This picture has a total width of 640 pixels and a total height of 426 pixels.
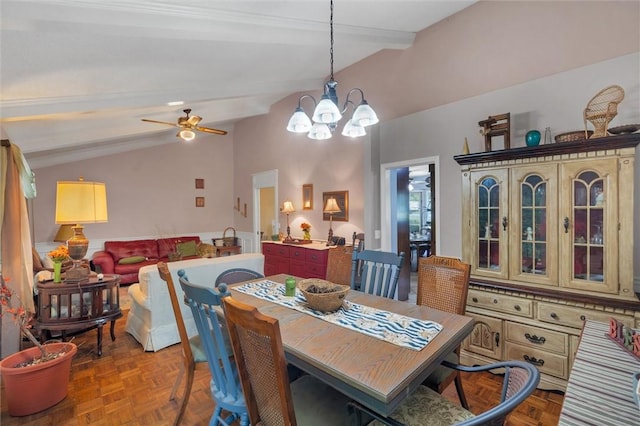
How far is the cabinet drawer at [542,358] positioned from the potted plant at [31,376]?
335 centimetres

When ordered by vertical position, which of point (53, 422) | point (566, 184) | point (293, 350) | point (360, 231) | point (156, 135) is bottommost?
point (53, 422)

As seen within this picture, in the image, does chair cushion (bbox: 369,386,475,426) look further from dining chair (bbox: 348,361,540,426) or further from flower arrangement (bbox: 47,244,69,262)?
flower arrangement (bbox: 47,244,69,262)

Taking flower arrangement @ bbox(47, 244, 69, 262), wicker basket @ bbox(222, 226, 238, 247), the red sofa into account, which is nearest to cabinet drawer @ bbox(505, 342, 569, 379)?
flower arrangement @ bbox(47, 244, 69, 262)

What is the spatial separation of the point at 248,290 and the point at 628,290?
2587 millimetres

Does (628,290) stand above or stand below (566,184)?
below

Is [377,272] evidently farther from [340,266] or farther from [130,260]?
[130,260]

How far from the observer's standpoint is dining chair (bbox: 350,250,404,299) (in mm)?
2381

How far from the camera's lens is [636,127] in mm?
1926

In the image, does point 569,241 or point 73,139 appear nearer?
point 569,241

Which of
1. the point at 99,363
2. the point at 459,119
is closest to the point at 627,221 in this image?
the point at 459,119

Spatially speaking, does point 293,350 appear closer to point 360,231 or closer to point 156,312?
point 156,312

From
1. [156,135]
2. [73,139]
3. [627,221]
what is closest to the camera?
[627,221]

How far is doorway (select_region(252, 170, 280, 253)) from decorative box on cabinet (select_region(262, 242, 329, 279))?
1151mm

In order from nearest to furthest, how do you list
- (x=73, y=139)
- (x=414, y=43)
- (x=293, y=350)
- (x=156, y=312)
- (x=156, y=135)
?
(x=293, y=350)
(x=156, y=312)
(x=414, y=43)
(x=73, y=139)
(x=156, y=135)
